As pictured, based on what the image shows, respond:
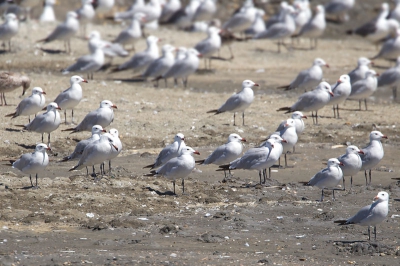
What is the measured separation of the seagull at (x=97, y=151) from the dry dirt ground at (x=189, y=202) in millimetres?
280

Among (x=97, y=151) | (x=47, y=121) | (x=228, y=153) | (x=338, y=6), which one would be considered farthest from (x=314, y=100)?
(x=338, y=6)

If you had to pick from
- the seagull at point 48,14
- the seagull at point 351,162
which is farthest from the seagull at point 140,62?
the seagull at point 351,162

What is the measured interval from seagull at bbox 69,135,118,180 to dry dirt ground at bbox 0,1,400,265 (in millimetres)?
280

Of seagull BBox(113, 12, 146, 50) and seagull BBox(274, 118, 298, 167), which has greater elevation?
seagull BBox(113, 12, 146, 50)

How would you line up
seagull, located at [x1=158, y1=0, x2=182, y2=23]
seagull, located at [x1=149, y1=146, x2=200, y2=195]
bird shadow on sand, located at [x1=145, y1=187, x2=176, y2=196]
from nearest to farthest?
1. seagull, located at [x1=149, y1=146, x2=200, y2=195]
2. bird shadow on sand, located at [x1=145, y1=187, x2=176, y2=196]
3. seagull, located at [x1=158, y1=0, x2=182, y2=23]

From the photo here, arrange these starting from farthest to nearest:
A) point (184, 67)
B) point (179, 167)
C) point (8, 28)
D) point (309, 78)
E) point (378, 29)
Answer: point (378, 29) → point (8, 28) → point (184, 67) → point (309, 78) → point (179, 167)

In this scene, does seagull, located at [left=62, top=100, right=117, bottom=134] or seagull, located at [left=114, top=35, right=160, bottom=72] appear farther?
seagull, located at [left=114, top=35, right=160, bottom=72]

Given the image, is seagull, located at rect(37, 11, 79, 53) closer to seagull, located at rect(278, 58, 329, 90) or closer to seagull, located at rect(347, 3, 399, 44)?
seagull, located at rect(278, 58, 329, 90)

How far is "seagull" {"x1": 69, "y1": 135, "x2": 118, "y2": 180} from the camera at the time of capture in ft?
35.7

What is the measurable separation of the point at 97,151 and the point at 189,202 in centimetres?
153

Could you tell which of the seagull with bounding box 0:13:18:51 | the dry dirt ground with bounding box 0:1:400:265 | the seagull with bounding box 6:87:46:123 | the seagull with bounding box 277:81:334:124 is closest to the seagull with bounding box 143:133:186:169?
the dry dirt ground with bounding box 0:1:400:265

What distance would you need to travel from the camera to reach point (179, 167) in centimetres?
1046

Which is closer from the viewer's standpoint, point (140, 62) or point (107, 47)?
point (140, 62)

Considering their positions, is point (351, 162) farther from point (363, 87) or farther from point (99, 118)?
point (363, 87)
